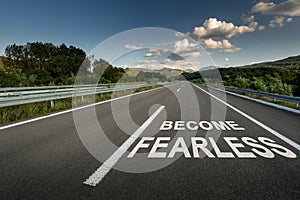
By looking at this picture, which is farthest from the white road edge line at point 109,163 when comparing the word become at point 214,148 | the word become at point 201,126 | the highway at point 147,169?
the word become at point 201,126

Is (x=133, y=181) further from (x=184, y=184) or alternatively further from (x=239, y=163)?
(x=239, y=163)

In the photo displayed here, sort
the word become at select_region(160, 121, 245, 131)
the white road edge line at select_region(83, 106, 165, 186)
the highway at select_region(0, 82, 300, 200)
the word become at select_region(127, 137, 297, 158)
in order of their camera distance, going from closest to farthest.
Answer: the highway at select_region(0, 82, 300, 200) < the white road edge line at select_region(83, 106, 165, 186) < the word become at select_region(127, 137, 297, 158) < the word become at select_region(160, 121, 245, 131)

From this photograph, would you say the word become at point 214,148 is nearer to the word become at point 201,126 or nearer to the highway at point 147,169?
the highway at point 147,169

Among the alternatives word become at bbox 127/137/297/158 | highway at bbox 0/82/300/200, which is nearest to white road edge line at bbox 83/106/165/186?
highway at bbox 0/82/300/200

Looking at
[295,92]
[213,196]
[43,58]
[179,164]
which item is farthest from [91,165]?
[43,58]

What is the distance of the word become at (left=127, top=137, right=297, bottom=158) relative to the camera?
4008 mm

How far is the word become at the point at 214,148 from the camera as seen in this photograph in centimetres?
401

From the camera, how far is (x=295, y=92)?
46469 mm

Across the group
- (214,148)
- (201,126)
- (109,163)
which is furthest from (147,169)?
(201,126)

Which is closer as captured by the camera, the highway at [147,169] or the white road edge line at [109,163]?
the highway at [147,169]

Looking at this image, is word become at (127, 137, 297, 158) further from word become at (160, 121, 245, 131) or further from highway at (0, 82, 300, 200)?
word become at (160, 121, 245, 131)

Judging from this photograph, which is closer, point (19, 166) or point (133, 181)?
point (133, 181)

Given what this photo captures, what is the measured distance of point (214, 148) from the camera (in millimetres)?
4414

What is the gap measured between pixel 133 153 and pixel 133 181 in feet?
3.72
